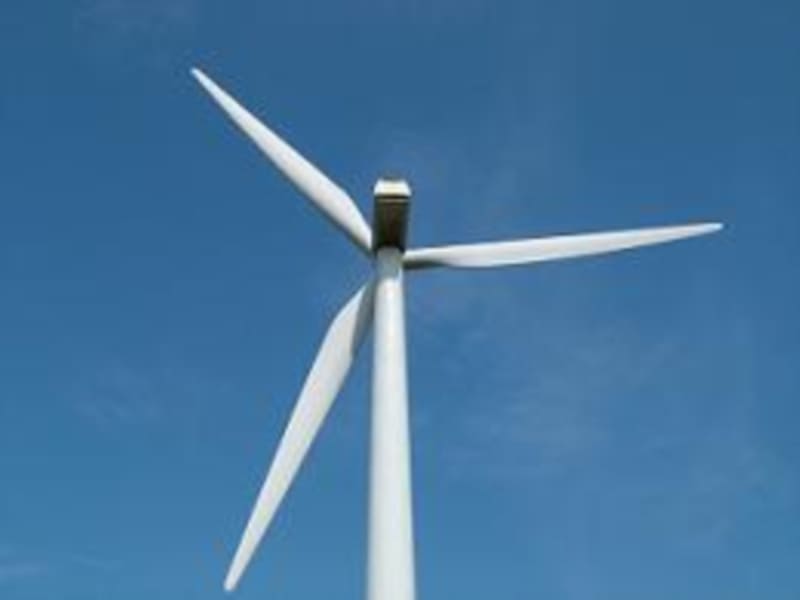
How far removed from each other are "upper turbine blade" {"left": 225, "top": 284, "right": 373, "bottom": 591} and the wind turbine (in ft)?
0.07

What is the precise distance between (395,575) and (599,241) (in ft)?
34.1

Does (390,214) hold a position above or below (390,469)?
above

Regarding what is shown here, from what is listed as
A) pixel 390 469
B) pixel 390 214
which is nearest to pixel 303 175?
pixel 390 214

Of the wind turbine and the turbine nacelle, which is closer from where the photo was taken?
the wind turbine

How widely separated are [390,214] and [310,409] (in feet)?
14.8

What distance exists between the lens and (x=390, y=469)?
73.7 feet

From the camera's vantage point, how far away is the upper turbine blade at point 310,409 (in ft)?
87.1

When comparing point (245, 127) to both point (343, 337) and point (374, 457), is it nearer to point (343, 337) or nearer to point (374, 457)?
point (343, 337)

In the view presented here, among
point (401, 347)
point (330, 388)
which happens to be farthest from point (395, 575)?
point (330, 388)

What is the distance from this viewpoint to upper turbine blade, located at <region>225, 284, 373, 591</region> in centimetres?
2656

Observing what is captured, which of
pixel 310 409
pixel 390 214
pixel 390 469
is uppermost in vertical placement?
pixel 390 214

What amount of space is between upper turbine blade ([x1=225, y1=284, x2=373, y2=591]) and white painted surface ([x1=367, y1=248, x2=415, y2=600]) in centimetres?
232

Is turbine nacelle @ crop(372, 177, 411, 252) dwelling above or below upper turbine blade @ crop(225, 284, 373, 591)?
above

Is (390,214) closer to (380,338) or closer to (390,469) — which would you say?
(380,338)
